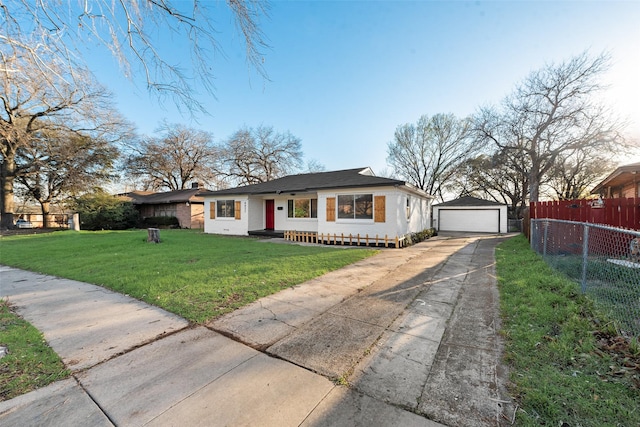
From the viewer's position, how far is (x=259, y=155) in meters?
30.7

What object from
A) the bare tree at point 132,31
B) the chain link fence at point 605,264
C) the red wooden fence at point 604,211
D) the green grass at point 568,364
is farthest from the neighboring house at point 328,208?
the bare tree at point 132,31

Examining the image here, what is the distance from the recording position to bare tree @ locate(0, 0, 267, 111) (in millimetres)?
2783

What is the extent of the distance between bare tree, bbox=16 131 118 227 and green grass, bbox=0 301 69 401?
21323 millimetres

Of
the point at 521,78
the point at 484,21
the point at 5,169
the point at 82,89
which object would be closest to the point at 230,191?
the point at 82,89

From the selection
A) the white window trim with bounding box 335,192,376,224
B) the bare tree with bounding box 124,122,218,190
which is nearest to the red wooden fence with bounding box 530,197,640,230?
the white window trim with bounding box 335,192,376,224

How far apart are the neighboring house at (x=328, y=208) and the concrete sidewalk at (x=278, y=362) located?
22.5ft

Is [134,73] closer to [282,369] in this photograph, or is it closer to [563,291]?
[282,369]

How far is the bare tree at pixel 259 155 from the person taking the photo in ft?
99.8

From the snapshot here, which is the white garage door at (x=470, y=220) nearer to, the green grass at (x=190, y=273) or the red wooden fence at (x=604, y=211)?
the red wooden fence at (x=604, y=211)

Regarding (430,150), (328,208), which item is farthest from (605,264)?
(430,150)

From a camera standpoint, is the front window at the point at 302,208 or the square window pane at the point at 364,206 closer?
the square window pane at the point at 364,206

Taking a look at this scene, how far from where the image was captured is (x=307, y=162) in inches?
1361

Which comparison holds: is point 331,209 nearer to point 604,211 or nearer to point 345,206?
point 345,206

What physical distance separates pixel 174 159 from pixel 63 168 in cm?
1157
